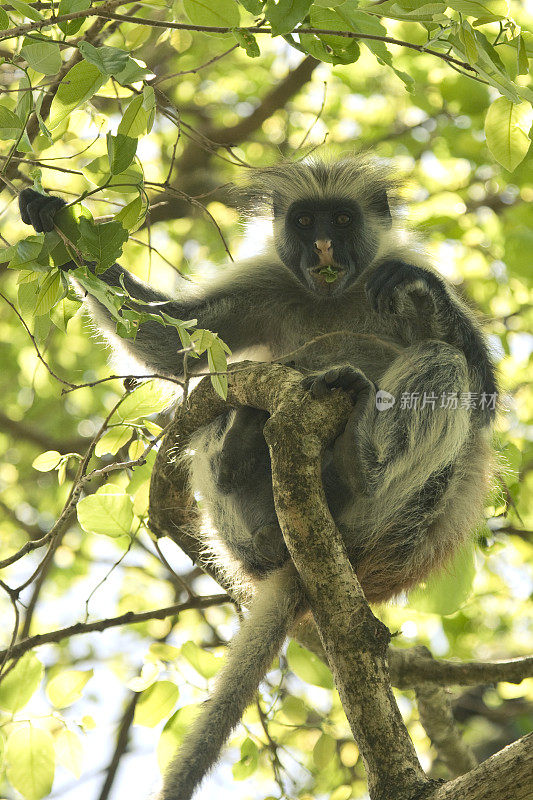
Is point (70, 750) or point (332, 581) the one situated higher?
point (70, 750)

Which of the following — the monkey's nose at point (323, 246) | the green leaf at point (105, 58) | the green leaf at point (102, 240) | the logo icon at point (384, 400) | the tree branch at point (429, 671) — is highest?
the monkey's nose at point (323, 246)

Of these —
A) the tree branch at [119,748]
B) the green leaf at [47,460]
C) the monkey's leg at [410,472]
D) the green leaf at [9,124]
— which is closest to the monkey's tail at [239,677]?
the monkey's leg at [410,472]

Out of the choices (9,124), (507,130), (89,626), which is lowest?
(89,626)

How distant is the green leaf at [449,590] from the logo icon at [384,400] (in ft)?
3.08

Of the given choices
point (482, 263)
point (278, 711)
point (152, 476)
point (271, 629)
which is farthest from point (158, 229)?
point (271, 629)

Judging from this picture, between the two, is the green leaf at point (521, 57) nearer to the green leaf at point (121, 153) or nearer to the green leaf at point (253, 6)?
the green leaf at point (253, 6)

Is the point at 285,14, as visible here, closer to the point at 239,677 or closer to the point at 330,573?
the point at 330,573

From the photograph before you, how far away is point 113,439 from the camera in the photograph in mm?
3814

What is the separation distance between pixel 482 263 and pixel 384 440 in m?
3.58

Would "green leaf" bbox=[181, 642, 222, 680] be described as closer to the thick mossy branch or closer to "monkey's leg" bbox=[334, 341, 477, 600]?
"monkey's leg" bbox=[334, 341, 477, 600]

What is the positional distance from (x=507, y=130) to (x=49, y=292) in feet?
5.28

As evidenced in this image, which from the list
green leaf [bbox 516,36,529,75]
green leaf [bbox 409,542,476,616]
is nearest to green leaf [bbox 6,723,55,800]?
green leaf [bbox 409,542,476,616]

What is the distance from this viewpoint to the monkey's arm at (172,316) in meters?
3.99

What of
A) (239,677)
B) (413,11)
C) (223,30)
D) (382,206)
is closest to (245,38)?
(223,30)
